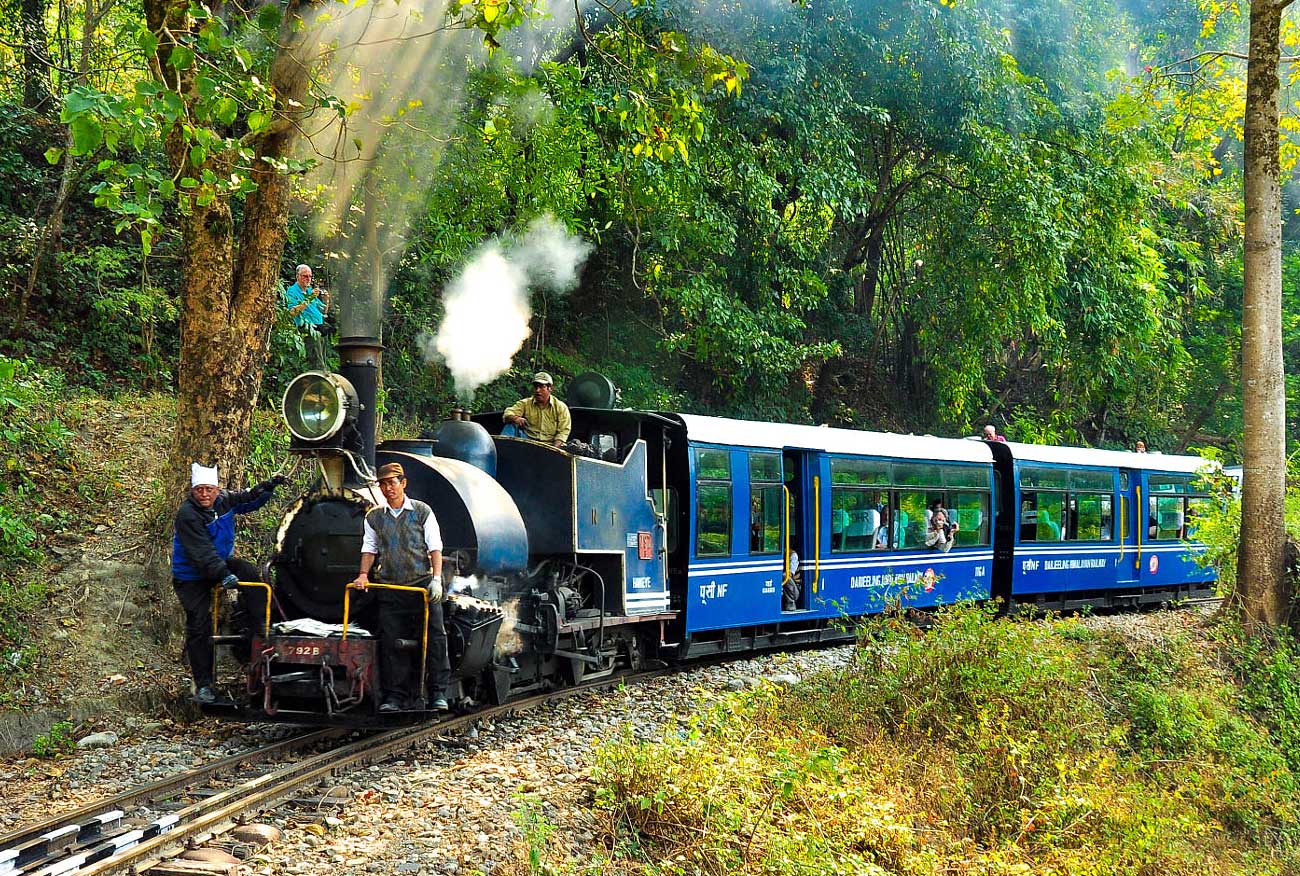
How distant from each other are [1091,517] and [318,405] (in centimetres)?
1308

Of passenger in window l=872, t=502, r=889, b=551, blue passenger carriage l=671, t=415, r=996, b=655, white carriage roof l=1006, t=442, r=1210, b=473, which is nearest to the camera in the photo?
blue passenger carriage l=671, t=415, r=996, b=655

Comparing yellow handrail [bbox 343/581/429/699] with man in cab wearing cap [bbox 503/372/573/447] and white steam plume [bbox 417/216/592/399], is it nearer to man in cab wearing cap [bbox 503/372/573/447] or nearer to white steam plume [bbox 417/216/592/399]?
man in cab wearing cap [bbox 503/372/573/447]

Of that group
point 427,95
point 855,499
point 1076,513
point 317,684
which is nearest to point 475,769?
point 317,684

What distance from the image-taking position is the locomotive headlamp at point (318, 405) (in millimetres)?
7406

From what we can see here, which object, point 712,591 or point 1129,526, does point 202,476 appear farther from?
point 1129,526

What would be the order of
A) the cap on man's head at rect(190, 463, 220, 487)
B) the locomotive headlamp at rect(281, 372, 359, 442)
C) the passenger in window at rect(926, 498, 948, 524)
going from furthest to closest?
the passenger in window at rect(926, 498, 948, 524) < the cap on man's head at rect(190, 463, 220, 487) < the locomotive headlamp at rect(281, 372, 359, 442)

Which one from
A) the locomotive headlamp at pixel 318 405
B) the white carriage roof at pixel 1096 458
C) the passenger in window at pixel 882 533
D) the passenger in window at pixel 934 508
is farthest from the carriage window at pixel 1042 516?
the locomotive headlamp at pixel 318 405

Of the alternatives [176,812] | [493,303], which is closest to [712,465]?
[493,303]

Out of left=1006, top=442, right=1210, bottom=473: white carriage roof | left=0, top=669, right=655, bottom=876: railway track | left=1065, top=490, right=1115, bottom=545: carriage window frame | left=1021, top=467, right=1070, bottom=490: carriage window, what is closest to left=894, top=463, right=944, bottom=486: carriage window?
left=1006, top=442, right=1210, bottom=473: white carriage roof

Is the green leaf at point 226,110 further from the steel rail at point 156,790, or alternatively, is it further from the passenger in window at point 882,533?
the passenger in window at point 882,533

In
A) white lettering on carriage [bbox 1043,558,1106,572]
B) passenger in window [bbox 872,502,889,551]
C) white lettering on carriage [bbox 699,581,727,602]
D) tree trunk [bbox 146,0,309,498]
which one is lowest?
white lettering on carriage [bbox 1043,558,1106,572]

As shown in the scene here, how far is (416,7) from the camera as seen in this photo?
11000 millimetres

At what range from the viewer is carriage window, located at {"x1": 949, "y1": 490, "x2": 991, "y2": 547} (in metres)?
14.6

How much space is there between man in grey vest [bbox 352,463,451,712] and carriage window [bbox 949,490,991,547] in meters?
8.92
